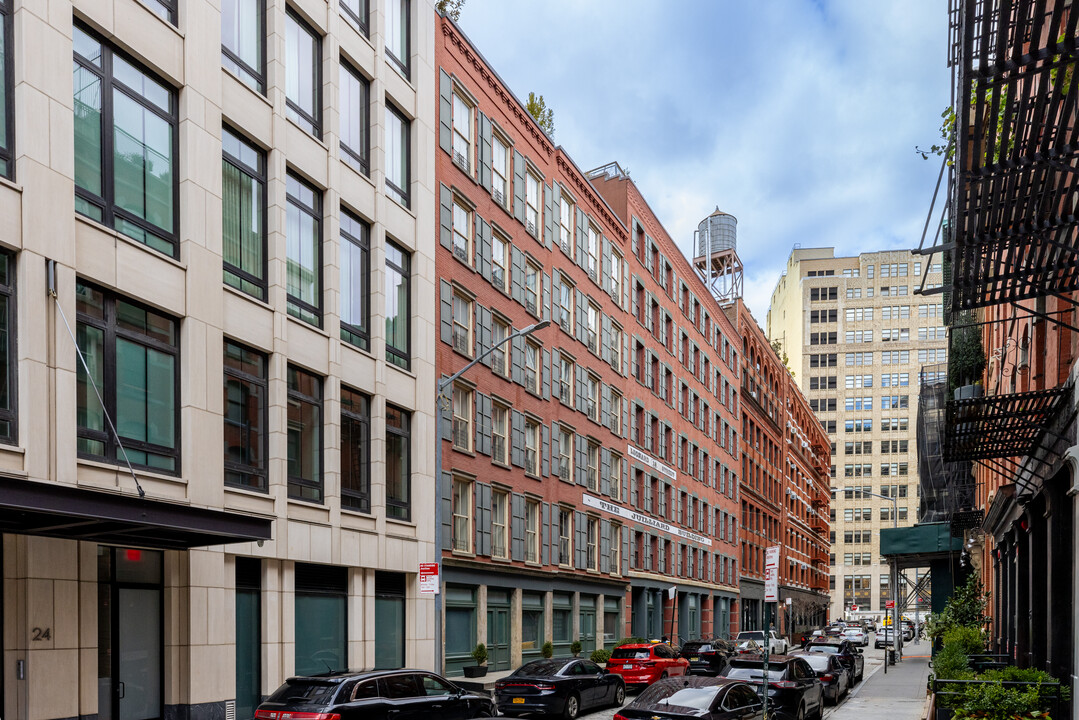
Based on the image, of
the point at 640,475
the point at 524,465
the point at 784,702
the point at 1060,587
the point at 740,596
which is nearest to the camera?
the point at 1060,587

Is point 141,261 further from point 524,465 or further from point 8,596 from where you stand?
point 524,465

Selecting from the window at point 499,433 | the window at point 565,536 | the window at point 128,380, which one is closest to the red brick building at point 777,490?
the window at point 565,536

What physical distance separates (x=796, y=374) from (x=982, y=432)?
138 metres

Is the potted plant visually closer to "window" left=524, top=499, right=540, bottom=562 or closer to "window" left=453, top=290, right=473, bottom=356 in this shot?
"window" left=524, top=499, right=540, bottom=562

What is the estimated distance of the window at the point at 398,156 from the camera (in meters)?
29.2

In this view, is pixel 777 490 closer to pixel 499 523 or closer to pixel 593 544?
pixel 593 544

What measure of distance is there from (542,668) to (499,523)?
1259 centimetres

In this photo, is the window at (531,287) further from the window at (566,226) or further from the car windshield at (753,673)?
the car windshield at (753,673)

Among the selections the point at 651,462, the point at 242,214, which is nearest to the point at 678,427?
the point at 651,462

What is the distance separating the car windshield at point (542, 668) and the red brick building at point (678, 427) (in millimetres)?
25807

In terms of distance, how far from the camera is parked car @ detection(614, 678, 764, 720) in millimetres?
16016

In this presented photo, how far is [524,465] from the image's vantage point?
38.7 m

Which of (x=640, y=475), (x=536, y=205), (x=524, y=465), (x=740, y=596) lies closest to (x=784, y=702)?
(x=524, y=465)

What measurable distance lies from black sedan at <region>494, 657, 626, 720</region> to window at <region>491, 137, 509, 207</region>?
18608mm
